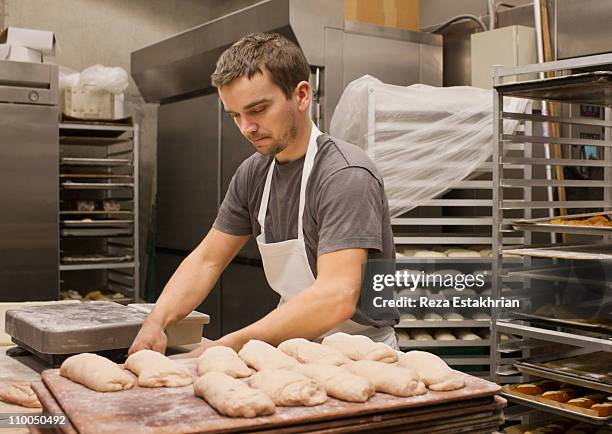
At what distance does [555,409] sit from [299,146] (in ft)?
4.90

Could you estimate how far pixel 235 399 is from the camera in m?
0.97

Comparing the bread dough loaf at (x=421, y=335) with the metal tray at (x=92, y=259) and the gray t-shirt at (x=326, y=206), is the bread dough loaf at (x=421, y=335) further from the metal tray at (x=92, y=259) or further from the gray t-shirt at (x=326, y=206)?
the metal tray at (x=92, y=259)

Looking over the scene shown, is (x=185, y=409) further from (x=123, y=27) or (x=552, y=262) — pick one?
(x=123, y=27)

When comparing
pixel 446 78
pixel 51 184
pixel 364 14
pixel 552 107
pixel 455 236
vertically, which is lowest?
pixel 455 236

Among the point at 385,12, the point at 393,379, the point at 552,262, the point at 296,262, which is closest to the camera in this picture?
the point at 393,379

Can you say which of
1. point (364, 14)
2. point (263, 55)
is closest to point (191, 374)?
point (263, 55)

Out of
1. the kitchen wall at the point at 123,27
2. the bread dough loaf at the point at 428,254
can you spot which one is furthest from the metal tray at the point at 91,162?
the bread dough loaf at the point at 428,254

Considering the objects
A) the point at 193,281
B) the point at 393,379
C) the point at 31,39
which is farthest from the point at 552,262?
the point at 31,39

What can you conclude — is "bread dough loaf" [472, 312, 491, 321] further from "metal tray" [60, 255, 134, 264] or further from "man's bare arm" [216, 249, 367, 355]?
"metal tray" [60, 255, 134, 264]

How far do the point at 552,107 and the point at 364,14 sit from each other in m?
1.14

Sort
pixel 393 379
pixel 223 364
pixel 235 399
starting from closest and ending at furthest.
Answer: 1. pixel 235 399
2. pixel 393 379
3. pixel 223 364

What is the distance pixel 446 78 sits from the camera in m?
4.32

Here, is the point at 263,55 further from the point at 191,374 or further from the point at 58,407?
the point at 58,407

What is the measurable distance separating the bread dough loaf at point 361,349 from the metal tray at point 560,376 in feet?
5.18
